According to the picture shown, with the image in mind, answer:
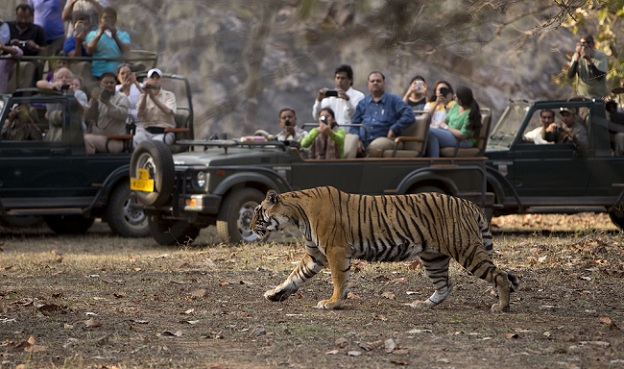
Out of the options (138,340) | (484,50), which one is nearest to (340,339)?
(138,340)

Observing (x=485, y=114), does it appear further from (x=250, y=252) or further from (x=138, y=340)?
(x=138, y=340)

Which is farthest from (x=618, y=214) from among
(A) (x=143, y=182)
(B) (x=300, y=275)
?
(B) (x=300, y=275)

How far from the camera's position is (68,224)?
1639 cm

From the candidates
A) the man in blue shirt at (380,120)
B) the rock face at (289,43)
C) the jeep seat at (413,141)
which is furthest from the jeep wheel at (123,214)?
the rock face at (289,43)

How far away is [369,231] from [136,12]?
19.5ft

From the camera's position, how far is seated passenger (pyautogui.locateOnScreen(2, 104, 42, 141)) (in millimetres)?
14836

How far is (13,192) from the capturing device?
48.6 ft

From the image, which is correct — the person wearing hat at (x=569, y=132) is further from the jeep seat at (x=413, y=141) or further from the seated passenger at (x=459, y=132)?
the jeep seat at (x=413, y=141)

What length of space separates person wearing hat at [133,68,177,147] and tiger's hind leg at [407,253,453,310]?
20.9 ft

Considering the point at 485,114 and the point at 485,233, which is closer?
the point at 485,233

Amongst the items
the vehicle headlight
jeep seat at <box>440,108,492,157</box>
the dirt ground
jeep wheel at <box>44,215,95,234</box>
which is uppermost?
jeep seat at <box>440,108,492,157</box>

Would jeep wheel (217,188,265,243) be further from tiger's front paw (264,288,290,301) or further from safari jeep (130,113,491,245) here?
tiger's front paw (264,288,290,301)

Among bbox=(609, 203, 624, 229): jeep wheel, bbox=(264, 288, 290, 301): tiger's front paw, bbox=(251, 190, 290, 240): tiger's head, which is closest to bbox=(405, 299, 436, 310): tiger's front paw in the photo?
bbox=(264, 288, 290, 301): tiger's front paw

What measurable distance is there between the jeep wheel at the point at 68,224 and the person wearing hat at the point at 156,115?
166 cm
